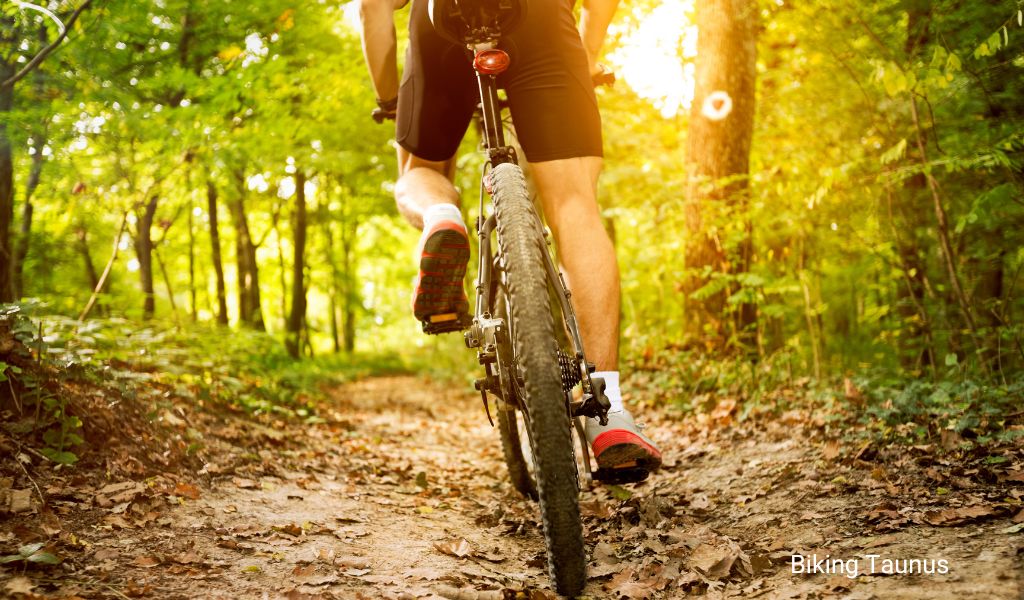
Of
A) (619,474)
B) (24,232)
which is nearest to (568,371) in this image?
(619,474)

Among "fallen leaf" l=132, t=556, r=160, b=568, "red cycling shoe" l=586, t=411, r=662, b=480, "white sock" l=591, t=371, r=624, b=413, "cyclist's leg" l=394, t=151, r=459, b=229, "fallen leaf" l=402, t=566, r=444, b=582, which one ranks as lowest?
"fallen leaf" l=402, t=566, r=444, b=582

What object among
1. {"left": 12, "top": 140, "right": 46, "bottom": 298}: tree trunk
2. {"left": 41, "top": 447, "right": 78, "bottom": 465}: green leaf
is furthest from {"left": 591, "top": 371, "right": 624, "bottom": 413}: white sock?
{"left": 12, "top": 140, "right": 46, "bottom": 298}: tree trunk

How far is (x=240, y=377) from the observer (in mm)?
5566

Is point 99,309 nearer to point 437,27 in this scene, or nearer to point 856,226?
point 437,27

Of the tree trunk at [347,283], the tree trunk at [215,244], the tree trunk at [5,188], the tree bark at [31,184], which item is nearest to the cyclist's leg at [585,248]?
the tree trunk at [5,188]

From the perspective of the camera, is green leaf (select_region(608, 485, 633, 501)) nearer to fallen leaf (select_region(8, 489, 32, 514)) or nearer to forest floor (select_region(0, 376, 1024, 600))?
forest floor (select_region(0, 376, 1024, 600))

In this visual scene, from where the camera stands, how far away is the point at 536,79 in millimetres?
2107

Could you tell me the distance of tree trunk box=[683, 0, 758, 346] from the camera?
17.4 ft

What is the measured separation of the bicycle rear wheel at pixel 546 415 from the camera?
5.27 feet

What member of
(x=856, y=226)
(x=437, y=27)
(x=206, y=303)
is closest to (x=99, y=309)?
(x=437, y=27)

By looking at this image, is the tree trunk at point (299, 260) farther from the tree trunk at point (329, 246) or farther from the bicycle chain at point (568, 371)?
the bicycle chain at point (568, 371)

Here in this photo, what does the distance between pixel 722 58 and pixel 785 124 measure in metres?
1.30

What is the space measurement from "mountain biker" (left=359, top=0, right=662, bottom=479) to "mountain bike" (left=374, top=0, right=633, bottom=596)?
9 cm

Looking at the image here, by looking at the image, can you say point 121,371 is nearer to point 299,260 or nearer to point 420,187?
point 420,187
